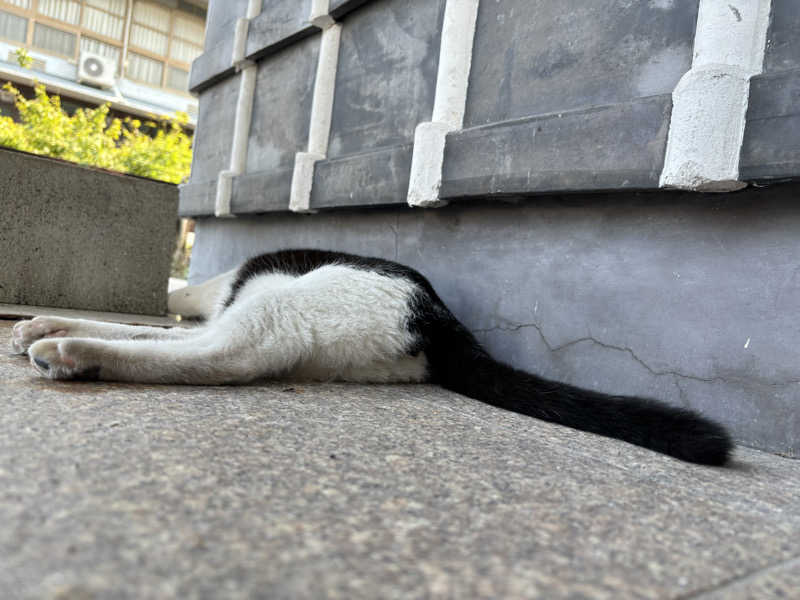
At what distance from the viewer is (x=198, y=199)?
5.27m

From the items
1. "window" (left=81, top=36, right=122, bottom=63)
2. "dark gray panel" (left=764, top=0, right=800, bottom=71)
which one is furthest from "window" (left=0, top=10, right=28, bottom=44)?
"dark gray panel" (left=764, top=0, right=800, bottom=71)

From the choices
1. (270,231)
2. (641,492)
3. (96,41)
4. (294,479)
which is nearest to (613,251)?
(641,492)

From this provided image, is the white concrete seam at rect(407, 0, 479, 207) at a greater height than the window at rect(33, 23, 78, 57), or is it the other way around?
the window at rect(33, 23, 78, 57)

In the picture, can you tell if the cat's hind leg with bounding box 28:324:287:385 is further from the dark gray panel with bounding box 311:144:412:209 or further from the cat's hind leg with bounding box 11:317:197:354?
the dark gray panel with bounding box 311:144:412:209

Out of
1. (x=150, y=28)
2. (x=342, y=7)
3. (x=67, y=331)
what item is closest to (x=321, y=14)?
(x=342, y=7)

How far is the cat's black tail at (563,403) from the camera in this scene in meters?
1.48

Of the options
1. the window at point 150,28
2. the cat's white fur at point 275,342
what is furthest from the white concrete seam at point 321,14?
the window at point 150,28

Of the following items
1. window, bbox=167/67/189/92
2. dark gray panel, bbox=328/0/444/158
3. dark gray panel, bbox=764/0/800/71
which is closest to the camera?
dark gray panel, bbox=764/0/800/71

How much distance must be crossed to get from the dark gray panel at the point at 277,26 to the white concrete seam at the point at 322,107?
9.5 inches

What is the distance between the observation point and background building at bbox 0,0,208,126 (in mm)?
11906

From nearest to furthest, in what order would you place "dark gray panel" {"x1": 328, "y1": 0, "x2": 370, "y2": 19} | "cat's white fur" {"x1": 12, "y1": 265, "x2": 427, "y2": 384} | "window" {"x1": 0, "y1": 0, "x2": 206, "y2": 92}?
"cat's white fur" {"x1": 12, "y1": 265, "x2": 427, "y2": 384}
"dark gray panel" {"x1": 328, "y1": 0, "x2": 370, "y2": 19}
"window" {"x1": 0, "y1": 0, "x2": 206, "y2": 92}

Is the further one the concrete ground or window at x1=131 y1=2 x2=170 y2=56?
window at x1=131 y1=2 x2=170 y2=56

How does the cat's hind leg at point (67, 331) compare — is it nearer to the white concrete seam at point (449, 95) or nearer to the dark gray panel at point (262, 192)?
the white concrete seam at point (449, 95)

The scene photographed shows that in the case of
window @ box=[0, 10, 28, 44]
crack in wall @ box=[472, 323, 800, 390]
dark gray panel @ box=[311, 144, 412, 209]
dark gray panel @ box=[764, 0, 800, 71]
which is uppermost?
window @ box=[0, 10, 28, 44]
